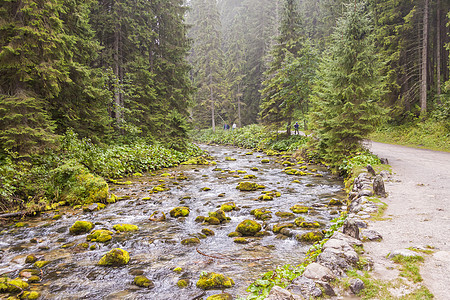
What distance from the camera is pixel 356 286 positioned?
278 centimetres

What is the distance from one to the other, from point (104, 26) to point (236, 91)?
26.5m

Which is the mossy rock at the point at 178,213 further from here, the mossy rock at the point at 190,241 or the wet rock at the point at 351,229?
the wet rock at the point at 351,229

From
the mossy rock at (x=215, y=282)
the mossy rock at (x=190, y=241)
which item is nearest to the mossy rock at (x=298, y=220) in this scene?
the mossy rock at (x=190, y=241)

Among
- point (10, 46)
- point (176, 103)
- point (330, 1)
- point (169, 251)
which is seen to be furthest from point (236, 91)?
point (169, 251)

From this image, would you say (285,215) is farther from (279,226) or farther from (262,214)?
(279,226)

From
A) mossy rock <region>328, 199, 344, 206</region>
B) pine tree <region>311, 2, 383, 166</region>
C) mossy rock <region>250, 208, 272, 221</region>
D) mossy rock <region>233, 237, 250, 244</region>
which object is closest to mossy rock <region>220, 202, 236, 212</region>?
mossy rock <region>250, 208, 272, 221</region>

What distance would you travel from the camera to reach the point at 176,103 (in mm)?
18922

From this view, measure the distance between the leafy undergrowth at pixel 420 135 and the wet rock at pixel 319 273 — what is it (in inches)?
579

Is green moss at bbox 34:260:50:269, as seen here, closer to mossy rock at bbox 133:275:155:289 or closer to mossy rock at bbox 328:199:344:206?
mossy rock at bbox 133:275:155:289

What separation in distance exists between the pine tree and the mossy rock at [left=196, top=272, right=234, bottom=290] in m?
8.95

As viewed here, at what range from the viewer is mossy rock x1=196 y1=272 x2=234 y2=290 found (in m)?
3.73

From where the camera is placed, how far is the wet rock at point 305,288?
2.71m

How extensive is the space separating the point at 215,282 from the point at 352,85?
10.2 metres

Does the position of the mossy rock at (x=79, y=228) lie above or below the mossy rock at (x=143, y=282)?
above
